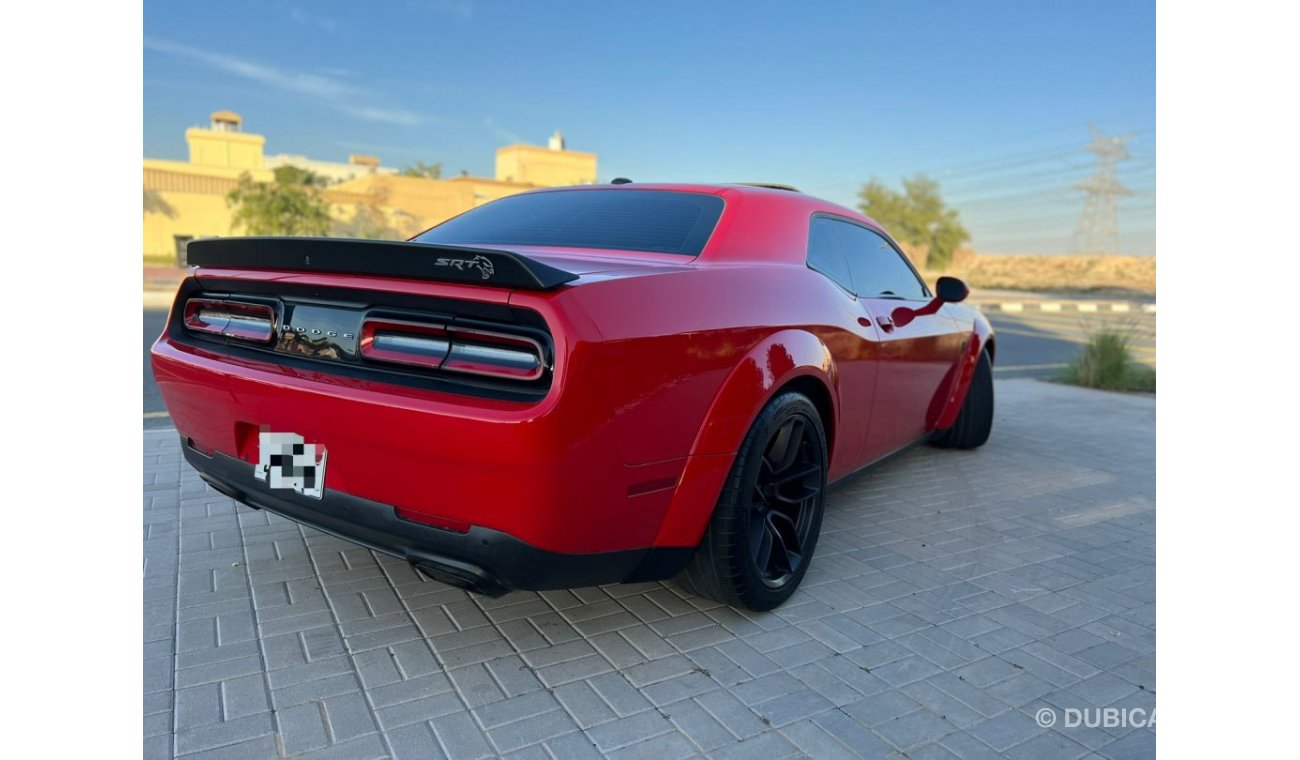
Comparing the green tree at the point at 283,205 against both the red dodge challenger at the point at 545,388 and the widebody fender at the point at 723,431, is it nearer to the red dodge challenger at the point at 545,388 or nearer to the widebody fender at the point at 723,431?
the red dodge challenger at the point at 545,388

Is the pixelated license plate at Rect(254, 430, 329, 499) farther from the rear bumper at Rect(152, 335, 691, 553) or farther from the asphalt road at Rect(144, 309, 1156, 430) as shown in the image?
the asphalt road at Rect(144, 309, 1156, 430)

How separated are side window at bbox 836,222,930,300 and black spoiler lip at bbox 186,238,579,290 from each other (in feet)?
6.31

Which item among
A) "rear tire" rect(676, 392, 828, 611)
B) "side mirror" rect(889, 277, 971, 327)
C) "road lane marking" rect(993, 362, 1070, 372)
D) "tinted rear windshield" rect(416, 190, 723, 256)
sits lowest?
"rear tire" rect(676, 392, 828, 611)

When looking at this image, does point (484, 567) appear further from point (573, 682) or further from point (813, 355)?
point (813, 355)

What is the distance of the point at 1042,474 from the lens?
4.91 m

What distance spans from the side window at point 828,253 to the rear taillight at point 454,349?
5.08 ft

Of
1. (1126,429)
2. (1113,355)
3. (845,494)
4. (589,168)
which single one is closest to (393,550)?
(845,494)

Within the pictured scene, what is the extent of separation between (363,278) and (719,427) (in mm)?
1098

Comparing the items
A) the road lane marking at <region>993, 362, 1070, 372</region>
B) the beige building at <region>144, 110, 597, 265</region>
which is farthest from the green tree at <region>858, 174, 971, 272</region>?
the road lane marking at <region>993, 362, 1070, 372</region>

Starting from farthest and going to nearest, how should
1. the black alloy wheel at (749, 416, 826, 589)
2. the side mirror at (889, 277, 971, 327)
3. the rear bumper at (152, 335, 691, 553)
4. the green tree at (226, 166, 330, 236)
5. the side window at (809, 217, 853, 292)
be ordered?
the green tree at (226, 166, 330, 236)
the side mirror at (889, 277, 971, 327)
the side window at (809, 217, 853, 292)
the black alloy wheel at (749, 416, 826, 589)
the rear bumper at (152, 335, 691, 553)

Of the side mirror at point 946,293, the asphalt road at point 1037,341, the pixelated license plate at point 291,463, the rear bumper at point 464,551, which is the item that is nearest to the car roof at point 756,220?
the rear bumper at point 464,551

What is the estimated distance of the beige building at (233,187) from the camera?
4066 centimetres

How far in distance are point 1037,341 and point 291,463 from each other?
51.3ft

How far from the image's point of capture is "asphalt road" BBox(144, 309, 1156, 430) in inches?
277
